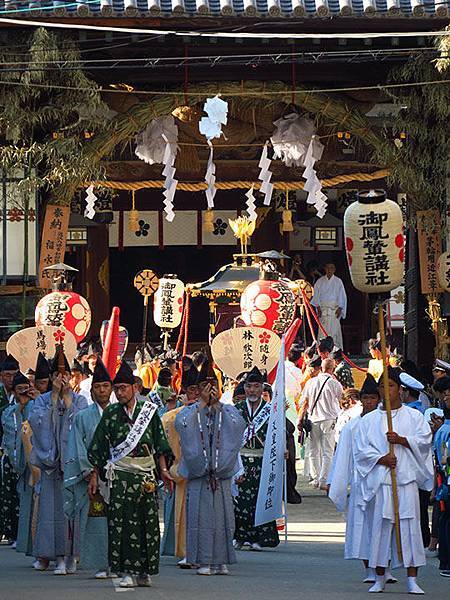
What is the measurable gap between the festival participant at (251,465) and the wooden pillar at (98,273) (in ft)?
43.8

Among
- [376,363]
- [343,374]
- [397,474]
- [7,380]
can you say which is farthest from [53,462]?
[343,374]

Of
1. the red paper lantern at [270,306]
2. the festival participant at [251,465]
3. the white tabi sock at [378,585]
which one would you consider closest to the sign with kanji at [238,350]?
the red paper lantern at [270,306]

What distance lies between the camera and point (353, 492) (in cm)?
1168

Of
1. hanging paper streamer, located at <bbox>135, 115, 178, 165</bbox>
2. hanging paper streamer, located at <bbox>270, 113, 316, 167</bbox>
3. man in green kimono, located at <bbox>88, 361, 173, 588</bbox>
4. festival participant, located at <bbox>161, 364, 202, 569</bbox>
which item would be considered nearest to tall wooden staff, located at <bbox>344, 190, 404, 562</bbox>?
festival participant, located at <bbox>161, 364, 202, 569</bbox>

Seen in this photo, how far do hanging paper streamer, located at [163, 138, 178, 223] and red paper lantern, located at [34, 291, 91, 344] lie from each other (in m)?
1.74

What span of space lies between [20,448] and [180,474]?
1.77m

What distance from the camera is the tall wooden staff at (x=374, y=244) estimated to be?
1339 centimetres

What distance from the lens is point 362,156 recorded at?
24.6 m

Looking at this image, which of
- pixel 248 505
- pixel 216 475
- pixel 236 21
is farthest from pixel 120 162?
pixel 216 475

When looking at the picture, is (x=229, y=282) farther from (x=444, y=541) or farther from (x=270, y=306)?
(x=444, y=541)

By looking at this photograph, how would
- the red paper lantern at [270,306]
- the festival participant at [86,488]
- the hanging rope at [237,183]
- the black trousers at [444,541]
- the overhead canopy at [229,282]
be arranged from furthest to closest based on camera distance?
the overhead canopy at [229,282]
the hanging rope at [237,183]
the red paper lantern at [270,306]
the black trousers at [444,541]
the festival participant at [86,488]

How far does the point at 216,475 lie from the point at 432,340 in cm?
1059

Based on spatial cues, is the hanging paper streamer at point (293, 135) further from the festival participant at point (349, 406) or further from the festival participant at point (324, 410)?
the festival participant at point (349, 406)

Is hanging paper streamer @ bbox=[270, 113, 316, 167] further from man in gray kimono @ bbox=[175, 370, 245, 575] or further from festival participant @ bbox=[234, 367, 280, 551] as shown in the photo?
man in gray kimono @ bbox=[175, 370, 245, 575]
